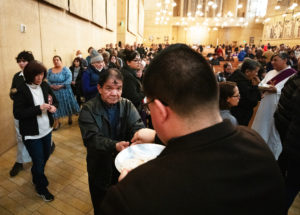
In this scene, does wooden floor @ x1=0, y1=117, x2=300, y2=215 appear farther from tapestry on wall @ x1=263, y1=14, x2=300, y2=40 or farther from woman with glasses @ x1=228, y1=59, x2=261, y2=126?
tapestry on wall @ x1=263, y1=14, x2=300, y2=40

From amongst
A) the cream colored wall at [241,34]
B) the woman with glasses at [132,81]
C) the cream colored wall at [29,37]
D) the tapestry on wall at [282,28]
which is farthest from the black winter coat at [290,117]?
the cream colored wall at [241,34]

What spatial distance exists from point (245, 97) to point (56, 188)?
3.25 meters

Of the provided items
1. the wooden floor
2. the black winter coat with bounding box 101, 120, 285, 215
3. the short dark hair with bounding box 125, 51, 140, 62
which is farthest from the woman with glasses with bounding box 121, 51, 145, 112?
the black winter coat with bounding box 101, 120, 285, 215

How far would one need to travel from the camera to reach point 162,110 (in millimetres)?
803

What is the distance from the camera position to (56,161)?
3854mm

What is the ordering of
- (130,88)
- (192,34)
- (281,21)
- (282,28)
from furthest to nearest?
(192,34) → (281,21) → (282,28) → (130,88)

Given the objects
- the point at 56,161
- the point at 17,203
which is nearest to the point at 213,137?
the point at 17,203

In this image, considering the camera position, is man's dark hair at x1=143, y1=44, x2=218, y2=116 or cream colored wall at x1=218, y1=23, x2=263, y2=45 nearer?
man's dark hair at x1=143, y1=44, x2=218, y2=116

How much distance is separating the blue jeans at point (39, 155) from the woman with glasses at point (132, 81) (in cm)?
131

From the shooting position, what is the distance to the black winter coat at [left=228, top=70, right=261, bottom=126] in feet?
11.6

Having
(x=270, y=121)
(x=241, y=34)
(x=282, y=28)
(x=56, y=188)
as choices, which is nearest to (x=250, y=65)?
(x=270, y=121)

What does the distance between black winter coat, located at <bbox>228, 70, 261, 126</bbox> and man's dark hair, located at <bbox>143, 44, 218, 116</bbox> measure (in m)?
3.04

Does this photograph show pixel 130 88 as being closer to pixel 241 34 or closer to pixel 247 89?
pixel 247 89

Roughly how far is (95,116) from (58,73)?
3.69 m
